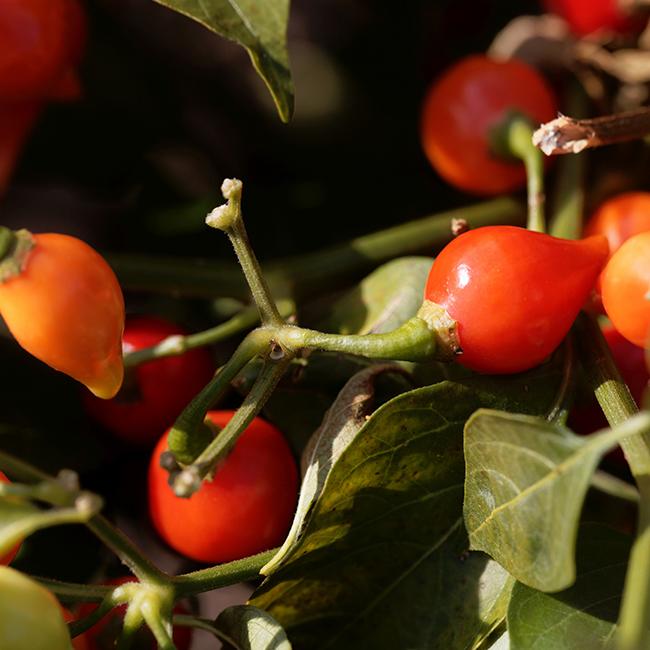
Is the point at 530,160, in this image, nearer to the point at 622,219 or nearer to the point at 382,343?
the point at 622,219

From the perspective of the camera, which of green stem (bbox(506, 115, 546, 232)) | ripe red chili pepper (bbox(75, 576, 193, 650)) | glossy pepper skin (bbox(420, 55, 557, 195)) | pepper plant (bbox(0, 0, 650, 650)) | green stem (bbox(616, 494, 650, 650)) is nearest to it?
green stem (bbox(616, 494, 650, 650))

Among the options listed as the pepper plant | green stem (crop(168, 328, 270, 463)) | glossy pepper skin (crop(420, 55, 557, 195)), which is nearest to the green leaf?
the pepper plant

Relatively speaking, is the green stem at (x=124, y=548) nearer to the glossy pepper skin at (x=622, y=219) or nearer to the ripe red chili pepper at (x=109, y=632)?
the ripe red chili pepper at (x=109, y=632)

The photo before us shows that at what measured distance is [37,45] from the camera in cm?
83

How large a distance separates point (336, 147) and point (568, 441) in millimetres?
643

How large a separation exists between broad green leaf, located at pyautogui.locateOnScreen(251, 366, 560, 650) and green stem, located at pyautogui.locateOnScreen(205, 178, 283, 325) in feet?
0.30

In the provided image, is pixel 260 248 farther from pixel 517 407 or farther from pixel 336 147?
pixel 517 407

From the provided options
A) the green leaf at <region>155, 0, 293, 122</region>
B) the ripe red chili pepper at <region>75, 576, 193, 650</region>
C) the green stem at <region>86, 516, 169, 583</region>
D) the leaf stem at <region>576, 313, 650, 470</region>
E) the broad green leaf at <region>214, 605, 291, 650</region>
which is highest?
the green leaf at <region>155, 0, 293, 122</region>

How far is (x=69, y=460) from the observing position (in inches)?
32.9

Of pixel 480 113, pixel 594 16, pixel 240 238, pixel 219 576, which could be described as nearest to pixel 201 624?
pixel 219 576

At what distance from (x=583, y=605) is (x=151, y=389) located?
360 millimetres

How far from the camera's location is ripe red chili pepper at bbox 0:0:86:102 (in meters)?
0.82

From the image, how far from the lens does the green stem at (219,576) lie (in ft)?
2.10

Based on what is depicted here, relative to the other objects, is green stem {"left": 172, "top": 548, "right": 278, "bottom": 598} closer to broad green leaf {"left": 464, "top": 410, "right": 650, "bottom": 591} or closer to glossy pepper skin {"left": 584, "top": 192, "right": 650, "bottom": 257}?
broad green leaf {"left": 464, "top": 410, "right": 650, "bottom": 591}
